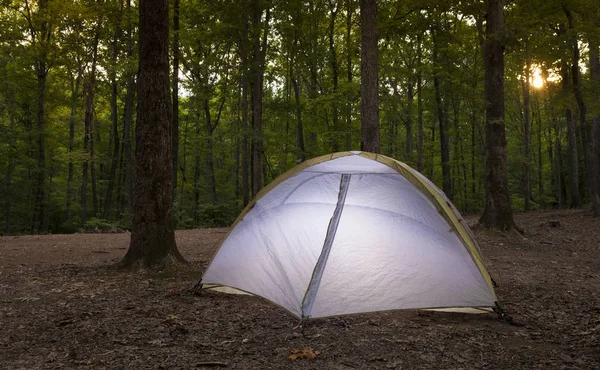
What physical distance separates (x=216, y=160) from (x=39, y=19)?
1417cm

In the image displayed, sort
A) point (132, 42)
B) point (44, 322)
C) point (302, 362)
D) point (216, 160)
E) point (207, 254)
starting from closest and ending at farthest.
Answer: point (302, 362)
point (44, 322)
point (207, 254)
point (132, 42)
point (216, 160)

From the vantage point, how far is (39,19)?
17.5 metres

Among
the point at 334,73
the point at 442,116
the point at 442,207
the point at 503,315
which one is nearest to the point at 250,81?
the point at 334,73

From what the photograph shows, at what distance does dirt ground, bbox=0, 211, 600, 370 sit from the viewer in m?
3.39

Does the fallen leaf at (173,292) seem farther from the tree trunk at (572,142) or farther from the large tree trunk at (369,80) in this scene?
the tree trunk at (572,142)

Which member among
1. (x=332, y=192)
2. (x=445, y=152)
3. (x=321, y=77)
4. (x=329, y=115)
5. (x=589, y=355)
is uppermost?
(x=321, y=77)

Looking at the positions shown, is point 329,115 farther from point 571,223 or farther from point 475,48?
point 571,223

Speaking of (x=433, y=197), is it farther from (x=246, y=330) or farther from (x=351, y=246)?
(x=246, y=330)

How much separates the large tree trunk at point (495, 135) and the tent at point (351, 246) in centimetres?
634

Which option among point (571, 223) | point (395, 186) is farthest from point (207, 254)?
point (571, 223)

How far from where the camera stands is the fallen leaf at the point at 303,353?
3420mm

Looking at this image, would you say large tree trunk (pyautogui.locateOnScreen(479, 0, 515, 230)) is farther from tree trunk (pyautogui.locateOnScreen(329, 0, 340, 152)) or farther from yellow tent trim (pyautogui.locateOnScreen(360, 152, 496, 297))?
tree trunk (pyautogui.locateOnScreen(329, 0, 340, 152))

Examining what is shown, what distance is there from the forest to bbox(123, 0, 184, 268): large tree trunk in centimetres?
712

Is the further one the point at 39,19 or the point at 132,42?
the point at 132,42
